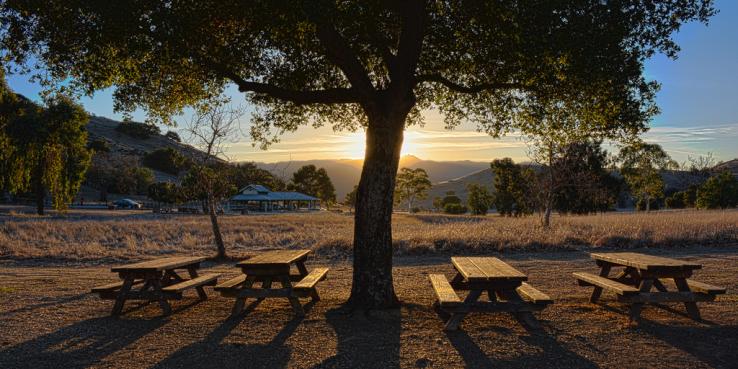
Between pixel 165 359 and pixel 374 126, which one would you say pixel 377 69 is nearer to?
pixel 374 126

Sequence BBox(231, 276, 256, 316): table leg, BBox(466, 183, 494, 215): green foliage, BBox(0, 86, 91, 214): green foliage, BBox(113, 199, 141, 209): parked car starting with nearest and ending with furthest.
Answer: BBox(231, 276, 256, 316): table leg → BBox(0, 86, 91, 214): green foliage → BBox(113, 199, 141, 209): parked car → BBox(466, 183, 494, 215): green foliage

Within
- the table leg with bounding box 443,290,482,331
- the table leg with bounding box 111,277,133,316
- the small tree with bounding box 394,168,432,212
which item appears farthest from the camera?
the small tree with bounding box 394,168,432,212

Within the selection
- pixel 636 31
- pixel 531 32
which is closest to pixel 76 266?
pixel 531 32

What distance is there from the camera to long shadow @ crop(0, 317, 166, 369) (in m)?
5.84

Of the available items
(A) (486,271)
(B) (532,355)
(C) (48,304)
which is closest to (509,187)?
(A) (486,271)

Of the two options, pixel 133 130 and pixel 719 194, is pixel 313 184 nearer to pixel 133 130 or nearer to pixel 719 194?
pixel 133 130

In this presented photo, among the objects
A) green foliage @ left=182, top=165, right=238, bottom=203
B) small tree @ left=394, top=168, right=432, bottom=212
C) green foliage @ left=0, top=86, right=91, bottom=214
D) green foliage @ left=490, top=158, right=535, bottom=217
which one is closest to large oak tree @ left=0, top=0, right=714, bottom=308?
green foliage @ left=182, top=165, right=238, bottom=203

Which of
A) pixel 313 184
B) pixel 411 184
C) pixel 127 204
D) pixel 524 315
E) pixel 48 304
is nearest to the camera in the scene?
pixel 524 315

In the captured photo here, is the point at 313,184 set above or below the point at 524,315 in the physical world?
above

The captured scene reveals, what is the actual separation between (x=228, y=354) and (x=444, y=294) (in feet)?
10.2

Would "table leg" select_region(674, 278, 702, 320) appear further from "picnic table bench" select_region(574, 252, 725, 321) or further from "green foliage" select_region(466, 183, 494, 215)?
"green foliage" select_region(466, 183, 494, 215)

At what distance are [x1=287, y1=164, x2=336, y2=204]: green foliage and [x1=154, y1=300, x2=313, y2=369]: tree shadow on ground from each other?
99035mm

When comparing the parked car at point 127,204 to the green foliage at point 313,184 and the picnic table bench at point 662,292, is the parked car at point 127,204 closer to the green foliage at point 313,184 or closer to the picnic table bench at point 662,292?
the green foliage at point 313,184

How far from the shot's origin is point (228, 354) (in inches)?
238
